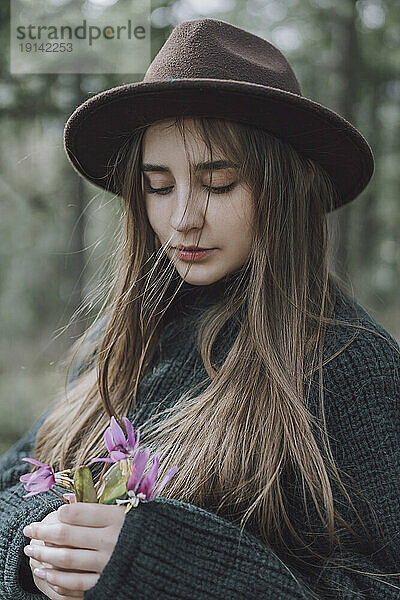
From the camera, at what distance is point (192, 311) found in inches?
64.2

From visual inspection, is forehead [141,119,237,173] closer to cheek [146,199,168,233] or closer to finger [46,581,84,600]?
cheek [146,199,168,233]

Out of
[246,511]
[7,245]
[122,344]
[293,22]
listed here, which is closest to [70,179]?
[7,245]

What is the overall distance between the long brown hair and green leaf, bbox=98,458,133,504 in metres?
0.19

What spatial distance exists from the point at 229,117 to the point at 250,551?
0.81 metres

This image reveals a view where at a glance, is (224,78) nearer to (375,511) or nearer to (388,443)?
(388,443)

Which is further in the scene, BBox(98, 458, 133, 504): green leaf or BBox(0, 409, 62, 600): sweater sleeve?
BBox(0, 409, 62, 600): sweater sleeve

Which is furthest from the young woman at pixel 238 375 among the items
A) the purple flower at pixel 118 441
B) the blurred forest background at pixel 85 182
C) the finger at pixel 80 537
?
the blurred forest background at pixel 85 182

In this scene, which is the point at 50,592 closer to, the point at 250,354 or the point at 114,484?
the point at 114,484

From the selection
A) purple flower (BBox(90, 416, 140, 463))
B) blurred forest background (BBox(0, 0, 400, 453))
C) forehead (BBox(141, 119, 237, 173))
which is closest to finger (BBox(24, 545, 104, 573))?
purple flower (BBox(90, 416, 140, 463))

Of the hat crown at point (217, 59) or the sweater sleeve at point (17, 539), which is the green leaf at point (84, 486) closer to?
the sweater sleeve at point (17, 539)

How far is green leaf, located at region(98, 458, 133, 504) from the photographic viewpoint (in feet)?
3.67

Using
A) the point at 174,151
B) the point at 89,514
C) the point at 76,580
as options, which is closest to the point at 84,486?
the point at 89,514

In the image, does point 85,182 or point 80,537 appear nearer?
point 80,537

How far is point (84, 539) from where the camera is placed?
3.60 feet
